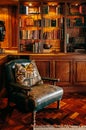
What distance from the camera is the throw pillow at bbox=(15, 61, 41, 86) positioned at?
3.34 metres

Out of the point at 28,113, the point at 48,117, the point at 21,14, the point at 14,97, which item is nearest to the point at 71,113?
the point at 48,117

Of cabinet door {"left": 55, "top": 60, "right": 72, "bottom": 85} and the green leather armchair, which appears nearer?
the green leather armchair

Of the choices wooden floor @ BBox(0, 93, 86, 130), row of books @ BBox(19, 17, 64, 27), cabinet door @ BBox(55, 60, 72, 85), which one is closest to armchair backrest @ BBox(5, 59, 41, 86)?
wooden floor @ BBox(0, 93, 86, 130)

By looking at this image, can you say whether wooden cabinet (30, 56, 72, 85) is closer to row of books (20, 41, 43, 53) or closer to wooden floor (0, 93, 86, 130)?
row of books (20, 41, 43, 53)

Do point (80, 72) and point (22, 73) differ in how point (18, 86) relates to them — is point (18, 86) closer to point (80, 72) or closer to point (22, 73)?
point (22, 73)

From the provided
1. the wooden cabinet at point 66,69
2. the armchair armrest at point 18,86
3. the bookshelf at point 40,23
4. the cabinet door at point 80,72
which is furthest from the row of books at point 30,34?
the armchair armrest at point 18,86

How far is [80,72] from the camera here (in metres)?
4.36

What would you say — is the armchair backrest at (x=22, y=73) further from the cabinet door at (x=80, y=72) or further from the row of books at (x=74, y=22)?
the row of books at (x=74, y=22)

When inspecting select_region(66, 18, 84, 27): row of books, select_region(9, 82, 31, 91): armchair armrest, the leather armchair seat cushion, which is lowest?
the leather armchair seat cushion

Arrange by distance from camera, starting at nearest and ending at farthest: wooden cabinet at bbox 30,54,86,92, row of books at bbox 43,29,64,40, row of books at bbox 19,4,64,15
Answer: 1. wooden cabinet at bbox 30,54,86,92
2. row of books at bbox 19,4,64,15
3. row of books at bbox 43,29,64,40

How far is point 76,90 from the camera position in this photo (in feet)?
14.5

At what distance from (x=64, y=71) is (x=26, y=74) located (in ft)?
3.85

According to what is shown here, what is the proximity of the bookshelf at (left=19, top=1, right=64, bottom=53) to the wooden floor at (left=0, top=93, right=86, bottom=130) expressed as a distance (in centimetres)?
141

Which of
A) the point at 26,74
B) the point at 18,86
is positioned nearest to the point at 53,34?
the point at 26,74
